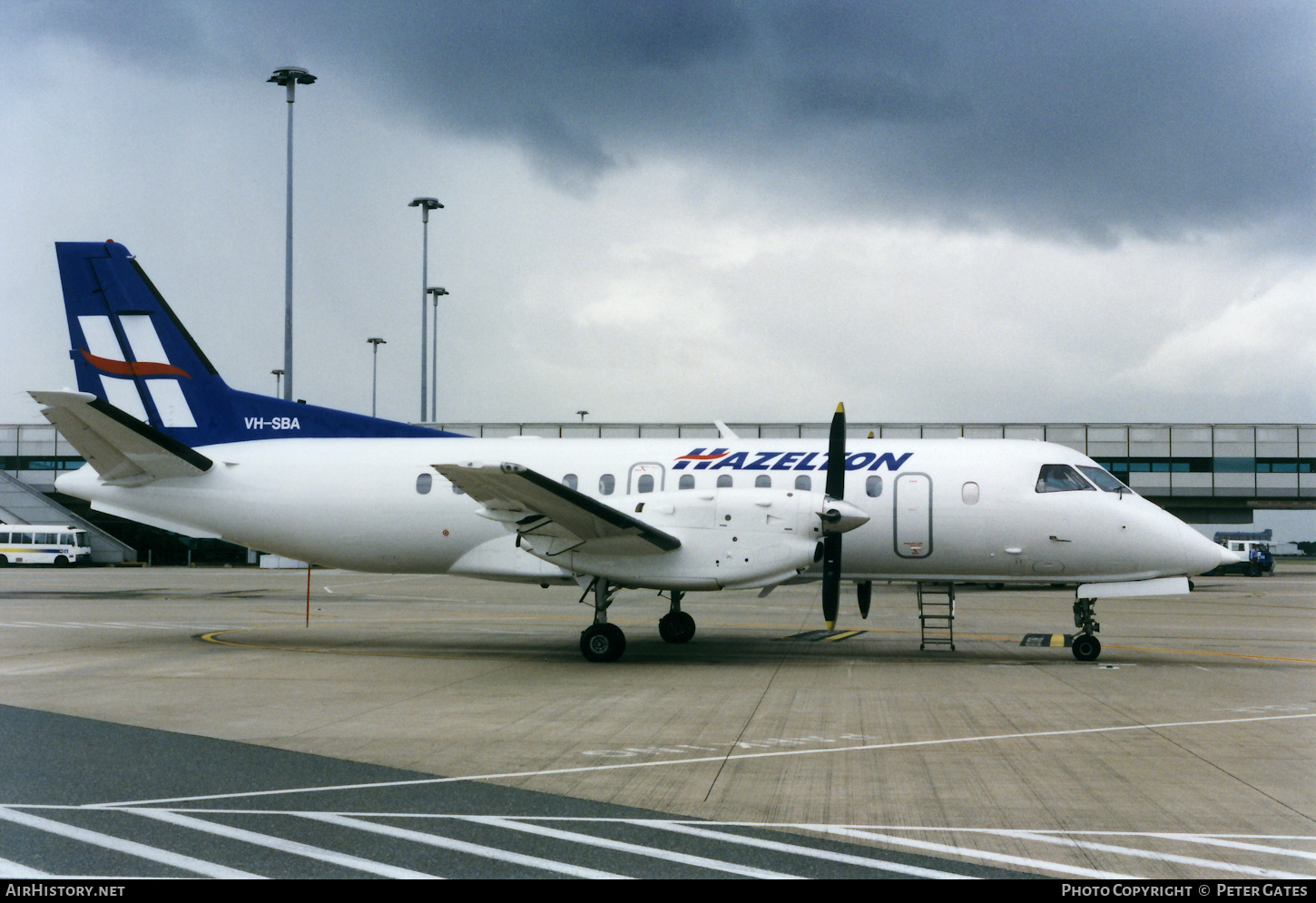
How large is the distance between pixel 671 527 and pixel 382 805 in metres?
8.76

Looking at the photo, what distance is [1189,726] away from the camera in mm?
10625

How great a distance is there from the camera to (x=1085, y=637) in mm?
16094

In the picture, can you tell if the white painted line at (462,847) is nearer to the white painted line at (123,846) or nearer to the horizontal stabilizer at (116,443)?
the white painted line at (123,846)

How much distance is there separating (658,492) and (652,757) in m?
8.12

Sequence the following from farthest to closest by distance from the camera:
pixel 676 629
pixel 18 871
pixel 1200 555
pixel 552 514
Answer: pixel 676 629 → pixel 1200 555 → pixel 552 514 → pixel 18 871

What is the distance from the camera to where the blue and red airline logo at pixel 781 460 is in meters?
17.0

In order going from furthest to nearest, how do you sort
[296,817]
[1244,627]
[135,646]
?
[1244,627] < [135,646] < [296,817]

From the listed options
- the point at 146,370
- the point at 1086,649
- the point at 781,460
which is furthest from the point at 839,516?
the point at 146,370

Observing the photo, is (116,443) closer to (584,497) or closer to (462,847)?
(584,497)

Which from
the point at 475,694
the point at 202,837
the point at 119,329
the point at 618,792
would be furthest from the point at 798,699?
the point at 119,329

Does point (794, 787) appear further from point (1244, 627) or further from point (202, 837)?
point (1244, 627)

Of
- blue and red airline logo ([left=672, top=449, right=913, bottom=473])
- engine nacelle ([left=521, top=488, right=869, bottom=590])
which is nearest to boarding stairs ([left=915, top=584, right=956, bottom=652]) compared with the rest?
blue and red airline logo ([left=672, top=449, right=913, bottom=473])

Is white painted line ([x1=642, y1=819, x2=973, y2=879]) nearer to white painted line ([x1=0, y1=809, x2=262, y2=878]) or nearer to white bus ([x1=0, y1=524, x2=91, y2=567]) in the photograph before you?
white painted line ([x1=0, y1=809, x2=262, y2=878])

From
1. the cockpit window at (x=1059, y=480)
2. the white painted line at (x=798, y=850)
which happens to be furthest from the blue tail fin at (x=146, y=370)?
the white painted line at (x=798, y=850)
